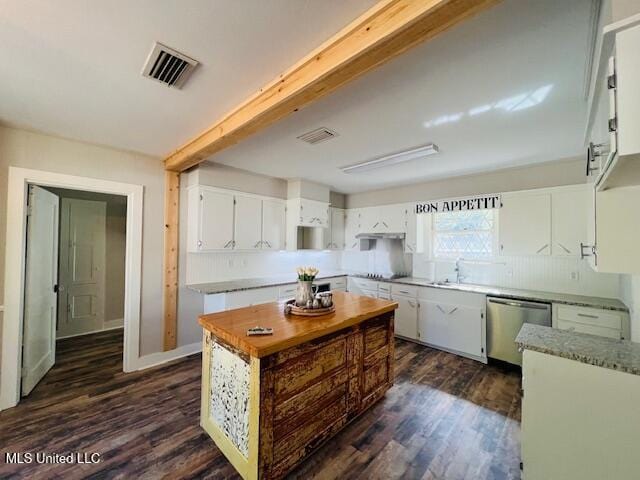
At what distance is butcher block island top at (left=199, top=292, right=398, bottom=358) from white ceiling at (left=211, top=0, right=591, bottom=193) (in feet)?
5.43

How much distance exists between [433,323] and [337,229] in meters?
2.44

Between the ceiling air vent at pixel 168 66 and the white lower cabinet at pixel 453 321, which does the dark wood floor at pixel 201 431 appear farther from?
the ceiling air vent at pixel 168 66

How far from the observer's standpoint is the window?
3.88 metres

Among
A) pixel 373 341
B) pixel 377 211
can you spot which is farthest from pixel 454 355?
pixel 377 211

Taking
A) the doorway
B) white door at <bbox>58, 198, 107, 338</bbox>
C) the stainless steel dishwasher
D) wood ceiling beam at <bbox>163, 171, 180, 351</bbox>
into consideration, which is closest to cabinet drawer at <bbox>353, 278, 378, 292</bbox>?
the stainless steel dishwasher

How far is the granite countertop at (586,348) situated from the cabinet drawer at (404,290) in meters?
2.27

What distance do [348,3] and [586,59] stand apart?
4.59ft

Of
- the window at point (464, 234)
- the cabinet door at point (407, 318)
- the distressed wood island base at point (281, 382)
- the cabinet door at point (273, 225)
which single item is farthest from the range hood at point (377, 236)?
the distressed wood island base at point (281, 382)

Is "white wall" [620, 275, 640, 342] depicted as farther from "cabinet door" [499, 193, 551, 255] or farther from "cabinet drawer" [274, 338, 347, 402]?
"cabinet drawer" [274, 338, 347, 402]

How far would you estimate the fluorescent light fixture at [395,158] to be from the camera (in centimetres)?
286

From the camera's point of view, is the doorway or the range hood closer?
the doorway

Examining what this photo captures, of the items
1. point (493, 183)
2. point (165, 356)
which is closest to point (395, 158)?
point (493, 183)

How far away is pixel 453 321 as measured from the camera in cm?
361

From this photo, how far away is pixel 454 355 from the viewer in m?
3.60
